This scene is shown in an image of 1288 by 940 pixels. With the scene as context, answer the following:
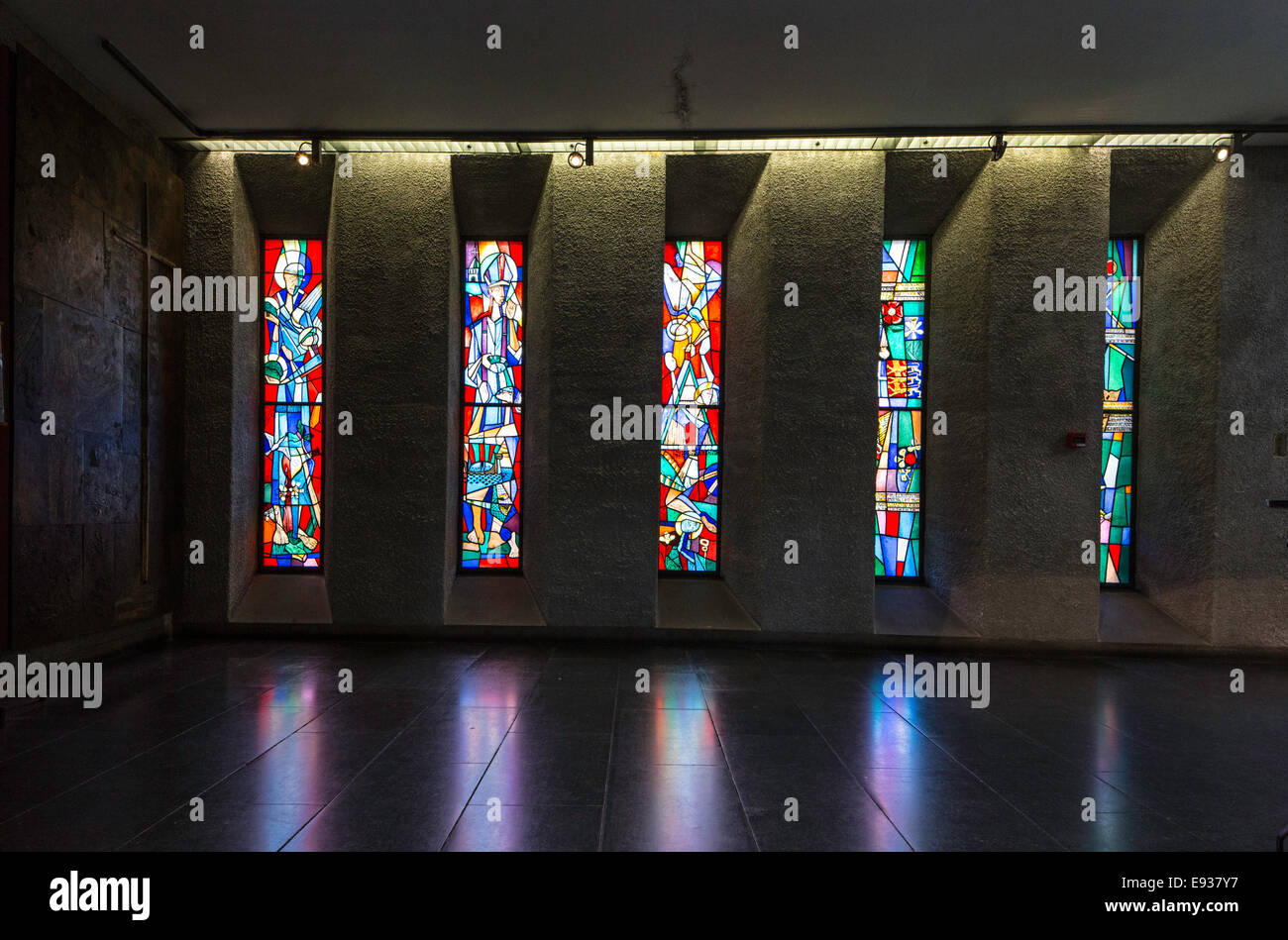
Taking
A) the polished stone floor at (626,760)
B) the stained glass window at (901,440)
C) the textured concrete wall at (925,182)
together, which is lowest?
the polished stone floor at (626,760)

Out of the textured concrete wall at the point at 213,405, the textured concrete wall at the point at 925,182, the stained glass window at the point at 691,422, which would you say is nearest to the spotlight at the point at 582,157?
the stained glass window at the point at 691,422

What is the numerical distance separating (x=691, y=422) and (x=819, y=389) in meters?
1.48

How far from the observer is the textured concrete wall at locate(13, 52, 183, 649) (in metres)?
4.86

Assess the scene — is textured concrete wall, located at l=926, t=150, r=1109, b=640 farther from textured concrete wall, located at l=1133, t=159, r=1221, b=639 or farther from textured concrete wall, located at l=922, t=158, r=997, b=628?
textured concrete wall, located at l=1133, t=159, r=1221, b=639

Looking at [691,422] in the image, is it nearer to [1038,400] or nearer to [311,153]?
[1038,400]

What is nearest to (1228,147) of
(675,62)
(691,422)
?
(675,62)

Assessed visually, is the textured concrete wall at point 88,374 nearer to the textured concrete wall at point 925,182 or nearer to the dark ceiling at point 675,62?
the dark ceiling at point 675,62

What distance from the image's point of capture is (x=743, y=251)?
7148mm

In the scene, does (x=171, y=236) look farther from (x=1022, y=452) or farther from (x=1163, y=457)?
(x=1163, y=457)

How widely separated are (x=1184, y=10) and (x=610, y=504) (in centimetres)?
585

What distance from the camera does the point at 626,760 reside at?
3.68m

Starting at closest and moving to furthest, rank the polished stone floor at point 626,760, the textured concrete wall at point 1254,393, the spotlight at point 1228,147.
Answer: the polished stone floor at point 626,760 → the spotlight at point 1228,147 → the textured concrete wall at point 1254,393

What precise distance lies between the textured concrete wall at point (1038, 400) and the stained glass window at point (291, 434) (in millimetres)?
7114

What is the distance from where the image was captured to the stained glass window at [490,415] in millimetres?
7418
